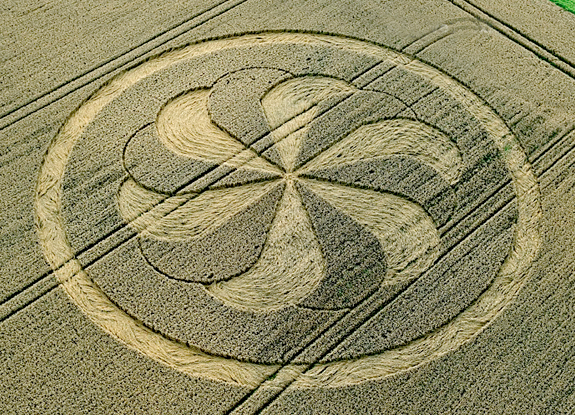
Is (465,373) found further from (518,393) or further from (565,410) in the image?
(565,410)

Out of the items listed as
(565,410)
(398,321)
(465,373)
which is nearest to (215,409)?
(398,321)

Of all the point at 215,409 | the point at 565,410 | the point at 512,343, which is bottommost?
the point at 565,410

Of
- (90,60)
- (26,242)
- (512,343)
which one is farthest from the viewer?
(90,60)

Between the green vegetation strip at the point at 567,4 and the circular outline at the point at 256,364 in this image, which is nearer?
the circular outline at the point at 256,364

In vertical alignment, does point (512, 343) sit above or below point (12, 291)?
below

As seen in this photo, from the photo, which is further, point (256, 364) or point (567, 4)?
point (567, 4)

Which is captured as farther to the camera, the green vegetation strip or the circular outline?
the green vegetation strip

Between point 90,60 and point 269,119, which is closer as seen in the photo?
point 269,119

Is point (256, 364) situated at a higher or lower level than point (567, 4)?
lower
